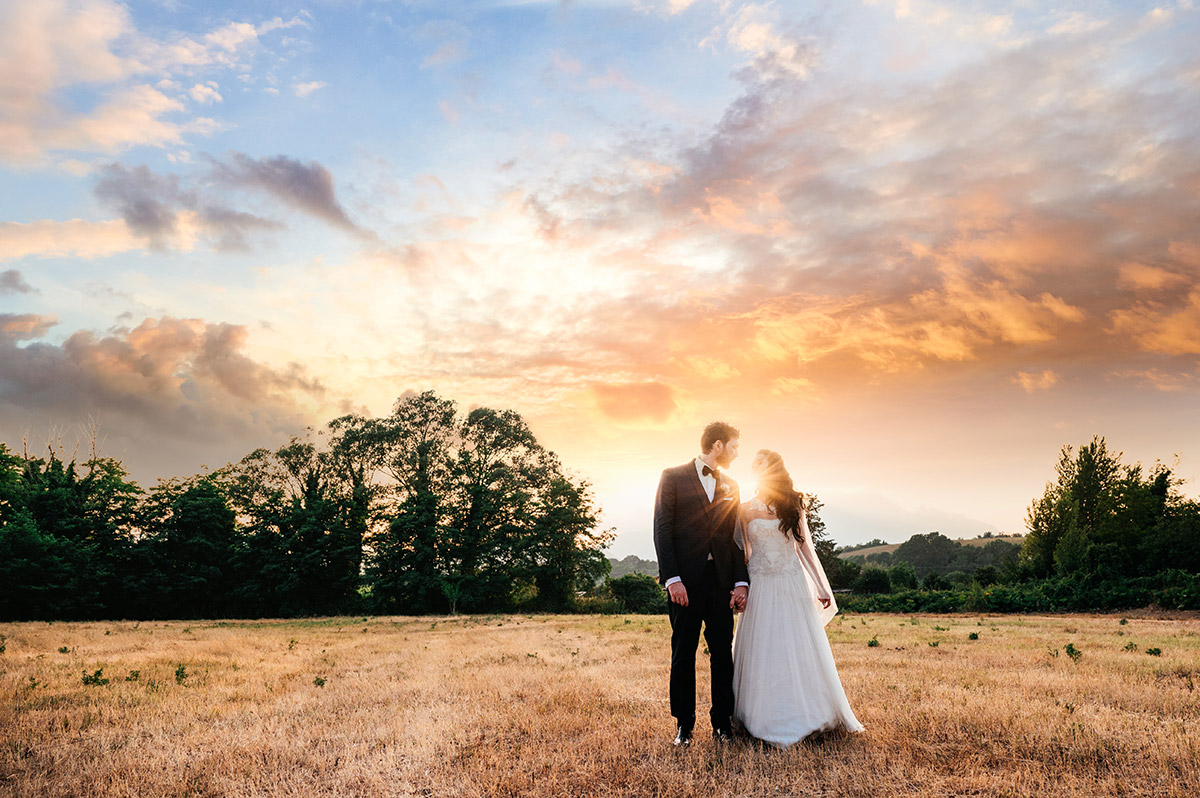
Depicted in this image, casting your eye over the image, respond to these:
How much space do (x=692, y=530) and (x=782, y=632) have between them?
1.38 m

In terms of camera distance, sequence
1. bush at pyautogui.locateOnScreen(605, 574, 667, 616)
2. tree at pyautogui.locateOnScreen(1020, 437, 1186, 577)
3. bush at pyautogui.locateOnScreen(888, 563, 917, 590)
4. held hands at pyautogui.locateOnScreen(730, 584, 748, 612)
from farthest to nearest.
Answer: bush at pyautogui.locateOnScreen(888, 563, 917, 590), bush at pyautogui.locateOnScreen(605, 574, 667, 616), tree at pyautogui.locateOnScreen(1020, 437, 1186, 577), held hands at pyautogui.locateOnScreen(730, 584, 748, 612)

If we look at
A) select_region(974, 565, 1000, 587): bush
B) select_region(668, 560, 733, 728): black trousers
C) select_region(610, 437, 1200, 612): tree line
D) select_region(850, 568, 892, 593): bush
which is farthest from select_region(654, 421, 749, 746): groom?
select_region(850, 568, 892, 593): bush

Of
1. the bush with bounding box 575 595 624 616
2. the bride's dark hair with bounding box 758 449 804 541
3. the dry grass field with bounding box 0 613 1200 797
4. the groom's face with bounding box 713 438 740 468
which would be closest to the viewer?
the dry grass field with bounding box 0 613 1200 797

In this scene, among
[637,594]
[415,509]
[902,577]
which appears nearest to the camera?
[415,509]

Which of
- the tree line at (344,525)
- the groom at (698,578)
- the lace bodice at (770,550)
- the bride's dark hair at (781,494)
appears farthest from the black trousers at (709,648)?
the tree line at (344,525)

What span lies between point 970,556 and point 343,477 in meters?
91.9

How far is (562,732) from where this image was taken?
684cm

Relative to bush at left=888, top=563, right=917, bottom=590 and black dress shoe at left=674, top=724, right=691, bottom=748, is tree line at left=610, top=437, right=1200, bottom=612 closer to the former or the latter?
bush at left=888, top=563, right=917, bottom=590

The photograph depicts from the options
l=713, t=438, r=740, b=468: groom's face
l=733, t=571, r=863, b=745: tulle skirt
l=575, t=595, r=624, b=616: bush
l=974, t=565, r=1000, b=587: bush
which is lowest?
l=575, t=595, r=624, b=616: bush

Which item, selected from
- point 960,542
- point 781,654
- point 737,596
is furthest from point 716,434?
point 960,542

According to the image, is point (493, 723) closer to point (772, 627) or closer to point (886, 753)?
point (772, 627)

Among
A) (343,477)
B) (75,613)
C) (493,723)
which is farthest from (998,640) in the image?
(75,613)

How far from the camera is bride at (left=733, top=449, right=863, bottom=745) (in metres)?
6.26

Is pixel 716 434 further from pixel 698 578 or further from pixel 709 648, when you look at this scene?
pixel 709 648
